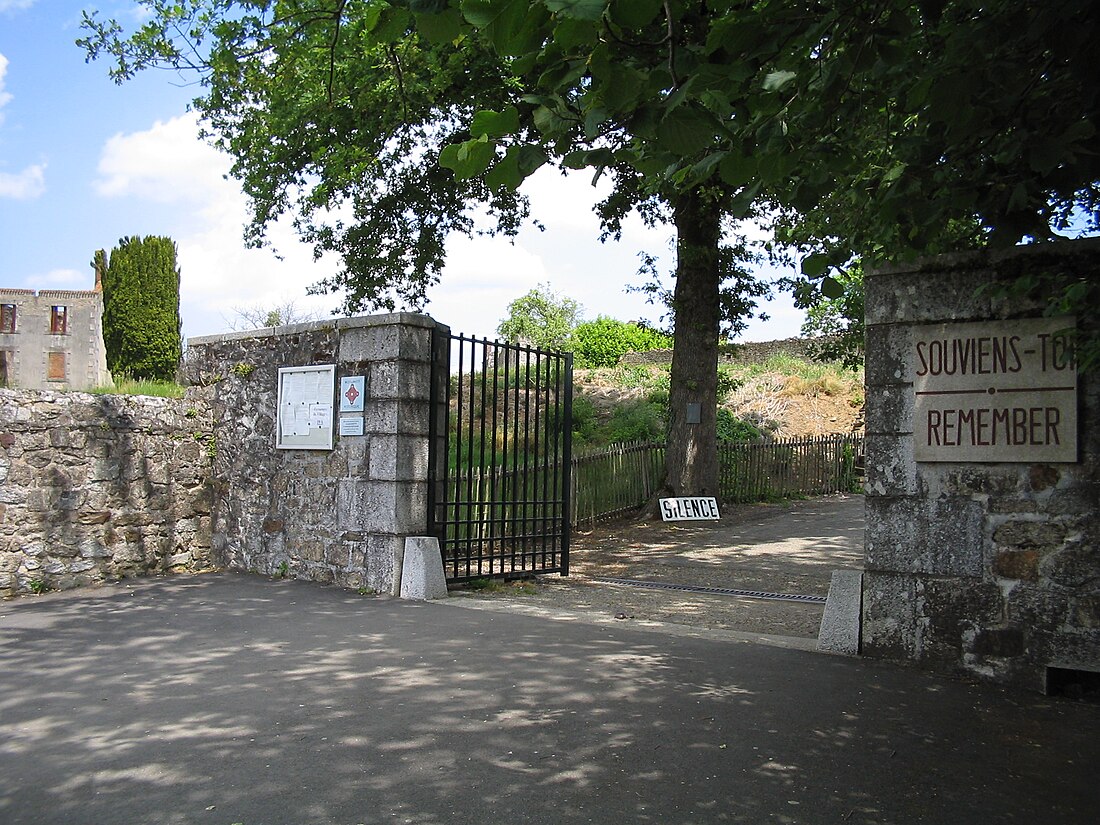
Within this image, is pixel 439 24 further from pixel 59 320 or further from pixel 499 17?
pixel 59 320

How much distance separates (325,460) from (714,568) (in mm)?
5000

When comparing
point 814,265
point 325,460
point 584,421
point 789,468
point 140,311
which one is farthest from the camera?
point 140,311

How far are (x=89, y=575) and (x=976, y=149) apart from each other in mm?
8064

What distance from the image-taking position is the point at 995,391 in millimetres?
5340

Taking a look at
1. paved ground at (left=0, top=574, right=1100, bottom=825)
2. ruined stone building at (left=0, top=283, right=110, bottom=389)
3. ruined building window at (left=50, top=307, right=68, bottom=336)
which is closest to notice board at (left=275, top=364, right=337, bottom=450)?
paved ground at (left=0, top=574, right=1100, bottom=825)

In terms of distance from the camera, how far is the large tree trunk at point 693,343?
48.2ft

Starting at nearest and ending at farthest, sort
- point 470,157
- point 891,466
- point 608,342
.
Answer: point 470,157, point 891,466, point 608,342

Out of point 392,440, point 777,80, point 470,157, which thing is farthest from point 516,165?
point 392,440

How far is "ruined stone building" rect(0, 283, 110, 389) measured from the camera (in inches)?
2110

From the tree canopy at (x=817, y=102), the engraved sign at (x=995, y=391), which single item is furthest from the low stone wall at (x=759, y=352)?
the engraved sign at (x=995, y=391)

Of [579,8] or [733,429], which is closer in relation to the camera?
[579,8]

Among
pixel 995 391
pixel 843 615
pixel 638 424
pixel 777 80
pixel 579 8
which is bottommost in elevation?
pixel 843 615

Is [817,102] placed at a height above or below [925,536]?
above

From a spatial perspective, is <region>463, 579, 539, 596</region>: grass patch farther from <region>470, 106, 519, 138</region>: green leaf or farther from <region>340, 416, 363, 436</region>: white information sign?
<region>470, 106, 519, 138</region>: green leaf
